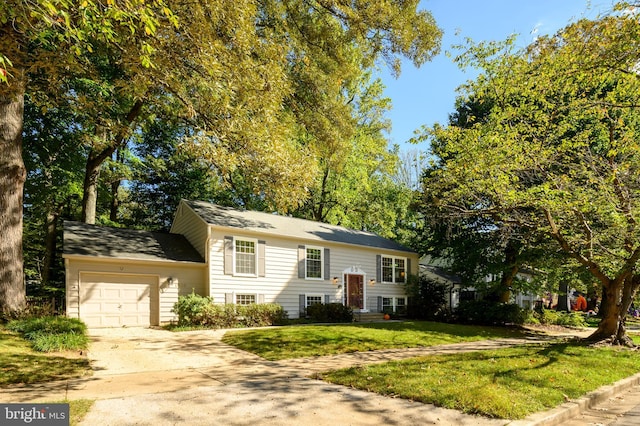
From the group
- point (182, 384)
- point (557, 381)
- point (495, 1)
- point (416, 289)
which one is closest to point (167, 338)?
point (182, 384)

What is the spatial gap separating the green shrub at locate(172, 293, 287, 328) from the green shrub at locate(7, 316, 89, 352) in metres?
4.06

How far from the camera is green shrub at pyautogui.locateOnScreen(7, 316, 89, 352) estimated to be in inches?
311

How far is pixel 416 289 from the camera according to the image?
21703mm

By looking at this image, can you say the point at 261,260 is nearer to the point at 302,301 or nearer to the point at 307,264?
the point at 307,264

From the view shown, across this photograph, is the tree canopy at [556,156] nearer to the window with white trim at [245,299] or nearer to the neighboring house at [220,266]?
the neighboring house at [220,266]

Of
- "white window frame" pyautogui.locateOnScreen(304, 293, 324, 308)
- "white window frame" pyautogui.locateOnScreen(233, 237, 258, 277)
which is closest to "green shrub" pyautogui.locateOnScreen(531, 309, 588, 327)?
"white window frame" pyautogui.locateOnScreen(304, 293, 324, 308)

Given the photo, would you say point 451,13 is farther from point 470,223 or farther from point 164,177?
point 164,177

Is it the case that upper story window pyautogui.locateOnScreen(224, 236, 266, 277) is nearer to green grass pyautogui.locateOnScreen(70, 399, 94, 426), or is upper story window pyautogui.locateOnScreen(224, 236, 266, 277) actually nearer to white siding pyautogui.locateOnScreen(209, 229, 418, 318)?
white siding pyautogui.locateOnScreen(209, 229, 418, 318)

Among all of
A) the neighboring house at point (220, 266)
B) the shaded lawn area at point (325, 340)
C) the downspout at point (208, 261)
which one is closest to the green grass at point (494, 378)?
the shaded lawn area at point (325, 340)

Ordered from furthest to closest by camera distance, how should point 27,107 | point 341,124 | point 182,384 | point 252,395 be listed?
point 27,107
point 341,124
point 182,384
point 252,395

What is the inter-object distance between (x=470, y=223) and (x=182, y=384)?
1761cm

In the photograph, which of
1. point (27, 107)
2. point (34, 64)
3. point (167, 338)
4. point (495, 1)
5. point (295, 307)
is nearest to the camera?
point (34, 64)

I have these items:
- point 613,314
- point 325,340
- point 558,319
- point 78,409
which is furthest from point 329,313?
point 78,409

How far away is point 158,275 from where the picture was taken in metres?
14.3
